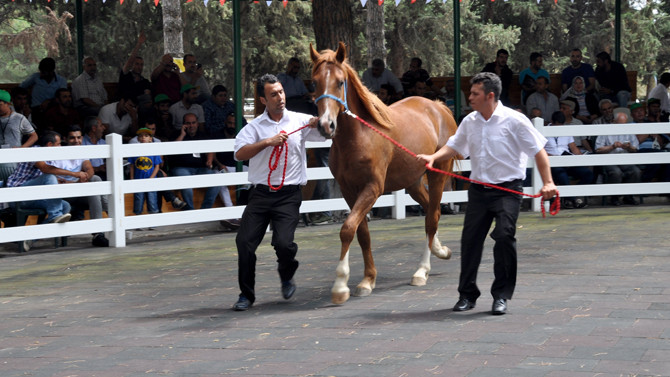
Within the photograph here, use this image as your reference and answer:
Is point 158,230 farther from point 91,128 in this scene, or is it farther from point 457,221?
point 457,221

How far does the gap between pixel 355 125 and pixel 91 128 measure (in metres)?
6.15

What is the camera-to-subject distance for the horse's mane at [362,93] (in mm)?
7773

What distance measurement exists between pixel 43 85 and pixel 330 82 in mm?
8906

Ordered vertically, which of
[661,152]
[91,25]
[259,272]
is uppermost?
[91,25]

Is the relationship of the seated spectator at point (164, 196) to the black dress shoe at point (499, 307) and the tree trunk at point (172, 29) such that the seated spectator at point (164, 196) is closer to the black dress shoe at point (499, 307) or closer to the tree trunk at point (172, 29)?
the black dress shoe at point (499, 307)

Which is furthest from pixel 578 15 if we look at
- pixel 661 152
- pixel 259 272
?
pixel 259 272

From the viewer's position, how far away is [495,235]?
23.3ft

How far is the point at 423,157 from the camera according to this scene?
7.36m

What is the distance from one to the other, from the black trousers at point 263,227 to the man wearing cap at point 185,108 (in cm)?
730

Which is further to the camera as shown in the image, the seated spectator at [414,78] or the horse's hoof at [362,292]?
the seated spectator at [414,78]

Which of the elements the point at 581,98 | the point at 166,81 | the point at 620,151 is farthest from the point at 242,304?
the point at 581,98

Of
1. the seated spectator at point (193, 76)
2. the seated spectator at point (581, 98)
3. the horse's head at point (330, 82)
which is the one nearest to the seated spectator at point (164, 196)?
the seated spectator at point (193, 76)

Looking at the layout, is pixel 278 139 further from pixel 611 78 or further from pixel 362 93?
pixel 611 78

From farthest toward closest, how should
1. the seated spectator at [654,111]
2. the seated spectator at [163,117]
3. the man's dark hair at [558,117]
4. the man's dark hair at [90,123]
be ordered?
the seated spectator at [654,111], the man's dark hair at [558,117], the seated spectator at [163,117], the man's dark hair at [90,123]
